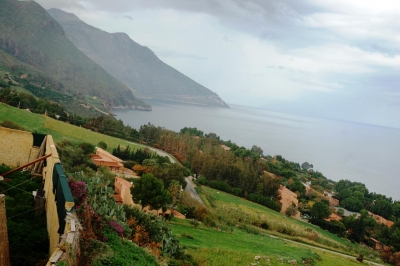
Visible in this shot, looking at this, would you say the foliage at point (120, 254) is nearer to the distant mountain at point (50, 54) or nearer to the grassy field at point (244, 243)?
the grassy field at point (244, 243)

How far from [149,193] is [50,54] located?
180 meters

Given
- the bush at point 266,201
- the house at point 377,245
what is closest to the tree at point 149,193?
the bush at point 266,201

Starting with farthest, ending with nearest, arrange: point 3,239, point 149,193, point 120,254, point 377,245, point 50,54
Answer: point 50,54, point 377,245, point 149,193, point 120,254, point 3,239

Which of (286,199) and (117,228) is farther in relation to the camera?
(286,199)

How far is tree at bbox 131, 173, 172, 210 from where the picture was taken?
18453 mm

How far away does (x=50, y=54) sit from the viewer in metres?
174

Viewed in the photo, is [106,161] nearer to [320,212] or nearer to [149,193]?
[149,193]

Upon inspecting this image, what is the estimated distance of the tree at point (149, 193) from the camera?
18453 millimetres

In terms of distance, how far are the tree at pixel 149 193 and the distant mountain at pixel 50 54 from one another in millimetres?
123340

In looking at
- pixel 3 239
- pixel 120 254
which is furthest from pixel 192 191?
pixel 3 239

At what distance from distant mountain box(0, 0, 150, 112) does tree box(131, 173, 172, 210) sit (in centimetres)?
12334

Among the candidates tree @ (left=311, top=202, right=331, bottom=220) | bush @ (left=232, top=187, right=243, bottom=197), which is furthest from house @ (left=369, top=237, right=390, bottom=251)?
bush @ (left=232, top=187, right=243, bottom=197)

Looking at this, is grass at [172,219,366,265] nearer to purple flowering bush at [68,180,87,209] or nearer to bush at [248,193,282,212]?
purple flowering bush at [68,180,87,209]

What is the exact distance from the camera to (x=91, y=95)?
15538cm
